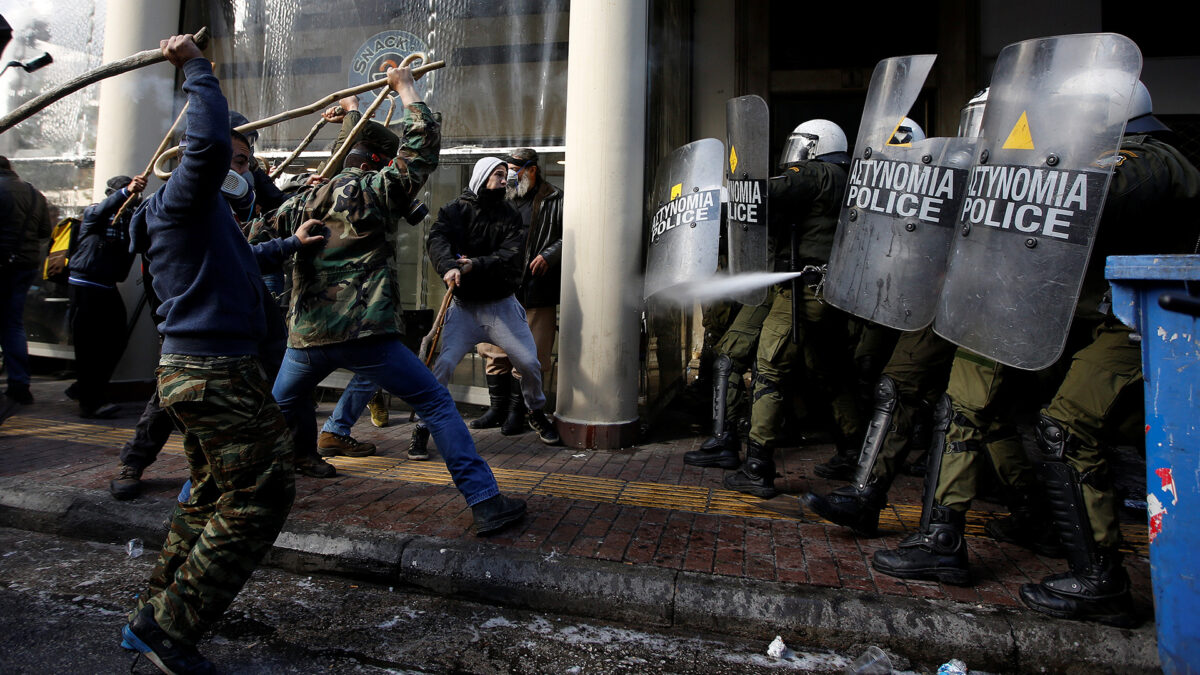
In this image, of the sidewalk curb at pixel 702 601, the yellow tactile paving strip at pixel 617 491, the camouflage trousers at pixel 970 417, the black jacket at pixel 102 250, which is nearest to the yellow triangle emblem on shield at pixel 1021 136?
the camouflage trousers at pixel 970 417

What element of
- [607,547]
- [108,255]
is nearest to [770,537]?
[607,547]

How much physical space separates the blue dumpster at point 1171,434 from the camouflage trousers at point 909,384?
1200 mm

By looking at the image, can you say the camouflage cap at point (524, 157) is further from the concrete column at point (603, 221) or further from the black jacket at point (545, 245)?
the concrete column at point (603, 221)

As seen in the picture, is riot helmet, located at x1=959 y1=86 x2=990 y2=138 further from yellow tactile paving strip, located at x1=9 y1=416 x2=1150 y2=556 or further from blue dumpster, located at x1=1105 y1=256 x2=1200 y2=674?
yellow tactile paving strip, located at x1=9 y1=416 x2=1150 y2=556

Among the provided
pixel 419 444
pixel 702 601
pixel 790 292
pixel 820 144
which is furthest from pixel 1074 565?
pixel 419 444

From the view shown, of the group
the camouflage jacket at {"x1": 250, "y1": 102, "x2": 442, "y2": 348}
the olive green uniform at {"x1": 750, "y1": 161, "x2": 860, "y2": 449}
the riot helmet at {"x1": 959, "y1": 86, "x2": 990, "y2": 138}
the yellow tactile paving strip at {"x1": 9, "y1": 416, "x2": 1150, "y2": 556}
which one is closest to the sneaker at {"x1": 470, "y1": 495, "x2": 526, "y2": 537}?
the yellow tactile paving strip at {"x1": 9, "y1": 416, "x2": 1150, "y2": 556}

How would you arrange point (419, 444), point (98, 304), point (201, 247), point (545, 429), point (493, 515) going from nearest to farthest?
point (201, 247) → point (493, 515) → point (419, 444) → point (545, 429) → point (98, 304)

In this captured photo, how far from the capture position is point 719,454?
179 inches

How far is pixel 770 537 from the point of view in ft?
10.6

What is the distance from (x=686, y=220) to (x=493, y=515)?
7.05 feet

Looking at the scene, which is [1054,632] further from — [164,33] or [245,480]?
[164,33]

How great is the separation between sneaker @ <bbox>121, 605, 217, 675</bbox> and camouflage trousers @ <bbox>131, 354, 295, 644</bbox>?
0.11 feet

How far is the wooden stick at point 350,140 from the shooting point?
3.50 metres

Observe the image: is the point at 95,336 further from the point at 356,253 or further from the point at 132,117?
the point at 356,253
